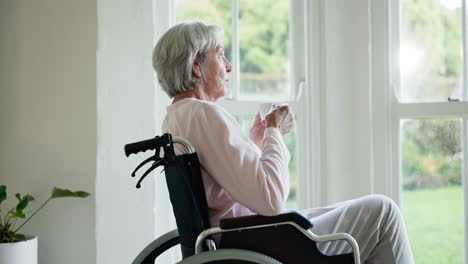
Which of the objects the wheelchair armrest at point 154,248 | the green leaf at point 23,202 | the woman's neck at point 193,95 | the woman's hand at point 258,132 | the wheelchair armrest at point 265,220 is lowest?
the wheelchair armrest at point 154,248

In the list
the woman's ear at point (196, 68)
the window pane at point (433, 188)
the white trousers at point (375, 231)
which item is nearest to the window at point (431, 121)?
the window pane at point (433, 188)

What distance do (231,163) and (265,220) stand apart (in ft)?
0.56

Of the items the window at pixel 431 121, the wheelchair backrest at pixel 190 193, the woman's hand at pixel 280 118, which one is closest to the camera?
the wheelchair backrest at pixel 190 193

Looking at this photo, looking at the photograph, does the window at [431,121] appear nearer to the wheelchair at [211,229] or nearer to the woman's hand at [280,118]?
the woman's hand at [280,118]

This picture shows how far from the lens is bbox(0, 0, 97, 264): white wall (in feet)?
7.57

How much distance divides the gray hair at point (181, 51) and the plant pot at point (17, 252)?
2.99 ft

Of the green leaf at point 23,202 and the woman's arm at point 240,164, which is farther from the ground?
the woman's arm at point 240,164

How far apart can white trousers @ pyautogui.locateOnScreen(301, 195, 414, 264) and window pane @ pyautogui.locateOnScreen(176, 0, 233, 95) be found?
1130mm

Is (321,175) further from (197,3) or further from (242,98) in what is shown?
(197,3)

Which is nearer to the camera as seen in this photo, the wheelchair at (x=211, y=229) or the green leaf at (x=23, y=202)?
the wheelchair at (x=211, y=229)

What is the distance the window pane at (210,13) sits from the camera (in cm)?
255

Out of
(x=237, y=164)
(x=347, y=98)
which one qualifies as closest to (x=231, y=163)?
(x=237, y=164)

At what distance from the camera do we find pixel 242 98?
2617 millimetres

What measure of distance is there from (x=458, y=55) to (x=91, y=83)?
1543mm
